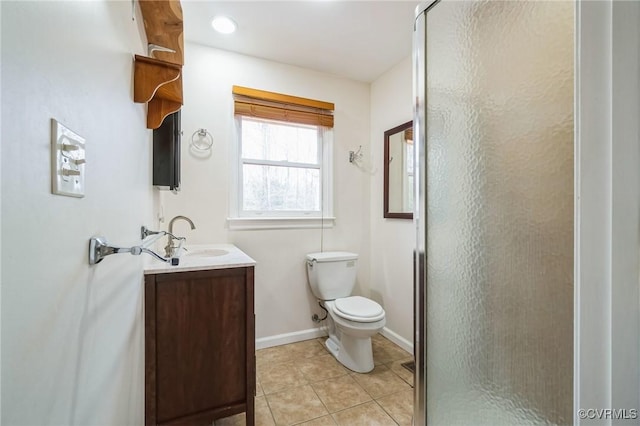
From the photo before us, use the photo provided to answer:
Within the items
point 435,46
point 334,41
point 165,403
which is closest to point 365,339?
point 165,403

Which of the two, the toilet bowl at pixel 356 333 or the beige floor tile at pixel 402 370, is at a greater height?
the toilet bowl at pixel 356 333

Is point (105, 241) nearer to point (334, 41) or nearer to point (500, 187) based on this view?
point (500, 187)

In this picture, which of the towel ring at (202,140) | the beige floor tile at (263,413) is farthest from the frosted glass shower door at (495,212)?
the towel ring at (202,140)

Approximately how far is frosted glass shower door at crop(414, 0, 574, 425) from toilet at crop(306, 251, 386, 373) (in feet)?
3.06

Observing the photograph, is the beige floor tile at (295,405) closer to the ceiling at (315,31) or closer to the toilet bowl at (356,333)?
the toilet bowl at (356,333)

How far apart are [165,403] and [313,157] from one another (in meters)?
2.06

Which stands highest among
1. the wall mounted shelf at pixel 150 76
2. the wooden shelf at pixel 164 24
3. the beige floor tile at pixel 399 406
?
the wooden shelf at pixel 164 24

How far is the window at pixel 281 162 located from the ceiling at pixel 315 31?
340mm

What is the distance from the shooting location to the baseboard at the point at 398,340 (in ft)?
7.39

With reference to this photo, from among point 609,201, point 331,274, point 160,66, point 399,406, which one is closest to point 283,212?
point 331,274

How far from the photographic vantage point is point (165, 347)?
1300mm

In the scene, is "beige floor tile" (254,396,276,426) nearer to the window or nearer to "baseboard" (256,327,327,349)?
"baseboard" (256,327,327,349)

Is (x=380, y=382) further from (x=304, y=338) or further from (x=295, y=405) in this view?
(x=304, y=338)

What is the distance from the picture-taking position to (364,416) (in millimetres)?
1542
